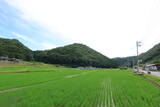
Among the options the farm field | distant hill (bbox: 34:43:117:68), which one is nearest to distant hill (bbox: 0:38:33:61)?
distant hill (bbox: 34:43:117:68)

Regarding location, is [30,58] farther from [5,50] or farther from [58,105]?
[58,105]

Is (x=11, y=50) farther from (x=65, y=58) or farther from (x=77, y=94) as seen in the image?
(x=77, y=94)

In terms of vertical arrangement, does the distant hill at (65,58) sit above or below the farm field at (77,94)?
above

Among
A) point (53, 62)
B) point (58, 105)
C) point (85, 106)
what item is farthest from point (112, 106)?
point (53, 62)

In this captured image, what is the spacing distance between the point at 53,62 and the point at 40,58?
38.3 feet

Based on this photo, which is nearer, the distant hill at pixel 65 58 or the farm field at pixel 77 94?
the farm field at pixel 77 94

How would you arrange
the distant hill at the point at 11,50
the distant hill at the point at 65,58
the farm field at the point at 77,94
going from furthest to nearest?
1. the distant hill at the point at 65,58
2. the distant hill at the point at 11,50
3. the farm field at the point at 77,94

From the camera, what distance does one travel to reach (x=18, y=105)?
7.79 metres

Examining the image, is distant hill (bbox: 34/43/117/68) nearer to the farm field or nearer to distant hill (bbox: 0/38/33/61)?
distant hill (bbox: 0/38/33/61)

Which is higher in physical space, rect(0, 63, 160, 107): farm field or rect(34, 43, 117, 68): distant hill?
rect(34, 43, 117, 68): distant hill

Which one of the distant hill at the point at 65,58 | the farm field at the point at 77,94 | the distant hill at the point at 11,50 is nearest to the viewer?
the farm field at the point at 77,94

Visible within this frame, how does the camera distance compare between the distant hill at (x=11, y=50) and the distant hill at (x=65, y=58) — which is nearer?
the distant hill at (x=11, y=50)

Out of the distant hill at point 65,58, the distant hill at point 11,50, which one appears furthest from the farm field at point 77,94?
the distant hill at point 65,58

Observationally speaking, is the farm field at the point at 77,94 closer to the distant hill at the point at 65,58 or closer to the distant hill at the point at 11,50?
the distant hill at the point at 11,50
